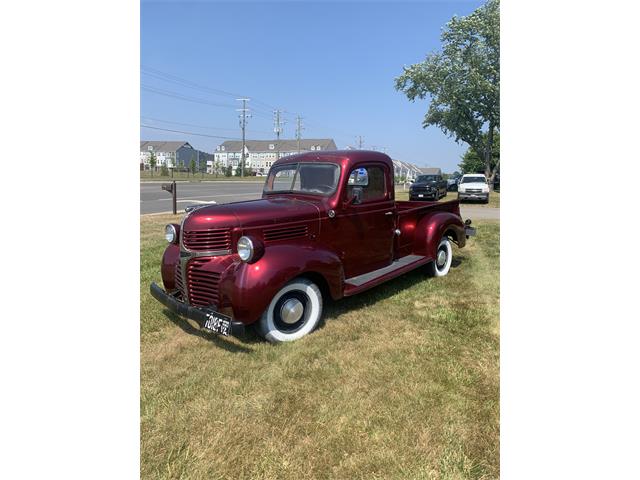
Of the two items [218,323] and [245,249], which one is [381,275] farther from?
[218,323]

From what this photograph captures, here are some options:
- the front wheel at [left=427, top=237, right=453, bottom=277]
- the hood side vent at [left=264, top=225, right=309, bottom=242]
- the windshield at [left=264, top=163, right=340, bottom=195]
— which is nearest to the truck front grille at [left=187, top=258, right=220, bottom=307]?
the hood side vent at [left=264, top=225, right=309, bottom=242]

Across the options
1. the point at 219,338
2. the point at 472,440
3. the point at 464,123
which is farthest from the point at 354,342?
the point at 464,123

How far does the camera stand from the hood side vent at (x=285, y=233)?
3.34 metres

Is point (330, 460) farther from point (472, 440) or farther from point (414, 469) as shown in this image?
point (472, 440)

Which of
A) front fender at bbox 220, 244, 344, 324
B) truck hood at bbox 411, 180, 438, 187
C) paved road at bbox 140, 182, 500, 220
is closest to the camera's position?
front fender at bbox 220, 244, 344, 324

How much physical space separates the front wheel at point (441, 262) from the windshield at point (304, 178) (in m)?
2.03

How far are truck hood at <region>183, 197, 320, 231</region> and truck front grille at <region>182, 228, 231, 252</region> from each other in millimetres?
42

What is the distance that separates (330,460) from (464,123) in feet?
7.19

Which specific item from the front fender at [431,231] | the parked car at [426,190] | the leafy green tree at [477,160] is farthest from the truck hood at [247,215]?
the parked car at [426,190]

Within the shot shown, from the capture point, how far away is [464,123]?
2.63 metres

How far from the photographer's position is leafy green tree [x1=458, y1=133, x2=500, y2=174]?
6.64 ft

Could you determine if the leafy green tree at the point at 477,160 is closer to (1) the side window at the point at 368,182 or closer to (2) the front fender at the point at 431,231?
(1) the side window at the point at 368,182

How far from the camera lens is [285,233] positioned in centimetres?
342

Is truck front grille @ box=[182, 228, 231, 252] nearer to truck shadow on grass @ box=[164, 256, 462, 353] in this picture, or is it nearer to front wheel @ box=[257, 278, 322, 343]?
front wheel @ box=[257, 278, 322, 343]
